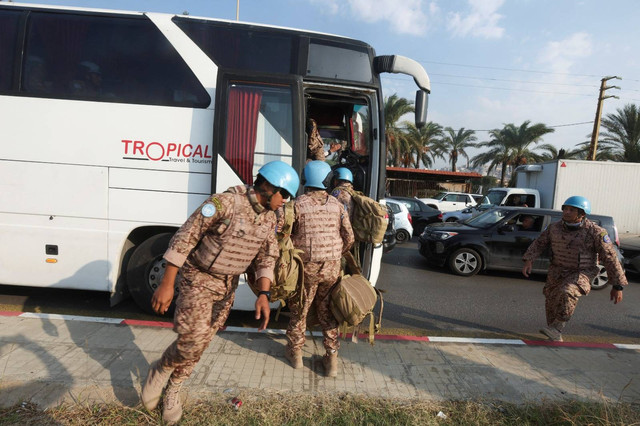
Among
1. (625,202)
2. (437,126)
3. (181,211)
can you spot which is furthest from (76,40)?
(437,126)

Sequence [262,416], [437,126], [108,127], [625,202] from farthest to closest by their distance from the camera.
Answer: [437,126] < [625,202] < [108,127] < [262,416]

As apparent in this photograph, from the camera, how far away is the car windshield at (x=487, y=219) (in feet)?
27.6

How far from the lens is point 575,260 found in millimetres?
4441

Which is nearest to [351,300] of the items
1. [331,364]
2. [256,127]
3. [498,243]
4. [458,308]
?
[331,364]

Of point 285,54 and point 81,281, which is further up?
point 285,54

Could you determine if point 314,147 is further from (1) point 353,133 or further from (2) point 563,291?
(2) point 563,291

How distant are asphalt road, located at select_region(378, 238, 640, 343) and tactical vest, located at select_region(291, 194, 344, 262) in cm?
204

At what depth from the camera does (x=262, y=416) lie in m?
2.79

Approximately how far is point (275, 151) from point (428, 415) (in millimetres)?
2963

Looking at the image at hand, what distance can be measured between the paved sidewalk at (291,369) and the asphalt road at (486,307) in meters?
0.68

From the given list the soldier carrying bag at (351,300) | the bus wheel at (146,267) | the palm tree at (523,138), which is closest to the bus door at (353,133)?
the soldier carrying bag at (351,300)

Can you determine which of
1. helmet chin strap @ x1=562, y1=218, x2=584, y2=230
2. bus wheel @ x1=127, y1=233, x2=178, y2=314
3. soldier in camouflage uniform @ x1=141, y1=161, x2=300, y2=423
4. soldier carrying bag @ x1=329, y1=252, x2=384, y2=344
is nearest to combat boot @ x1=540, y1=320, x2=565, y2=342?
helmet chin strap @ x1=562, y1=218, x2=584, y2=230

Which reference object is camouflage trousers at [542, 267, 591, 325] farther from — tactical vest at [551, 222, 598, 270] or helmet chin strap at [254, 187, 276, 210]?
helmet chin strap at [254, 187, 276, 210]

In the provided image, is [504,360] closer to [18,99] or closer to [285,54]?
[285,54]
